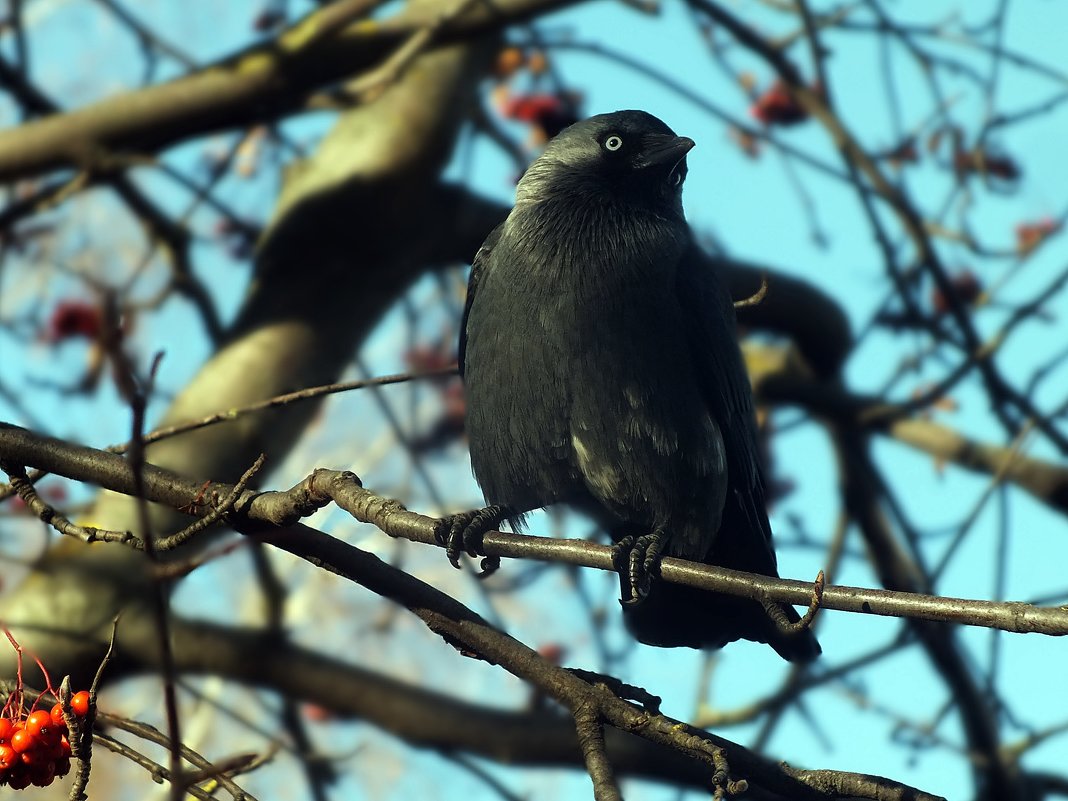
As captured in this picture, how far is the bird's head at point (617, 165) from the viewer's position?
4.26m

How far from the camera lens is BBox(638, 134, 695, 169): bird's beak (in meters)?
4.23

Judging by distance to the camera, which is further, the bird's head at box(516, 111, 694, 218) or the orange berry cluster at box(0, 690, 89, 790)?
the bird's head at box(516, 111, 694, 218)

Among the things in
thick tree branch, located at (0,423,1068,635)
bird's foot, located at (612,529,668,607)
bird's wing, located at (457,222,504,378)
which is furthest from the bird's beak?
thick tree branch, located at (0,423,1068,635)

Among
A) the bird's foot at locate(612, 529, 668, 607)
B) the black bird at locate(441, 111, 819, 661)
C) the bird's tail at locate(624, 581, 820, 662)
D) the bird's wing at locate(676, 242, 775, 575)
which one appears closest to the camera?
the bird's foot at locate(612, 529, 668, 607)

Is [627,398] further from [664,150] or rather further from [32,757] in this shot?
[32,757]

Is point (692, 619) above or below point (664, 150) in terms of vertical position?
below

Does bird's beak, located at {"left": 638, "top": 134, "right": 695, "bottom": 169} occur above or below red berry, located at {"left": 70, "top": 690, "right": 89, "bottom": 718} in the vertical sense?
above

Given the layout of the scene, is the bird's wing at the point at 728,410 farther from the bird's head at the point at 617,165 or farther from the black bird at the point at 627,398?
the bird's head at the point at 617,165

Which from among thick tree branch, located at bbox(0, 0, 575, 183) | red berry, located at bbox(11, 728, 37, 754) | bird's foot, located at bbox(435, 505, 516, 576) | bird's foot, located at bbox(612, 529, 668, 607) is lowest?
red berry, located at bbox(11, 728, 37, 754)

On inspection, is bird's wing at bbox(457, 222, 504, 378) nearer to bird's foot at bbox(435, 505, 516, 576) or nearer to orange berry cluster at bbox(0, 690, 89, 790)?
bird's foot at bbox(435, 505, 516, 576)

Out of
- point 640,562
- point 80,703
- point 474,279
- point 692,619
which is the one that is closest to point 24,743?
point 80,703

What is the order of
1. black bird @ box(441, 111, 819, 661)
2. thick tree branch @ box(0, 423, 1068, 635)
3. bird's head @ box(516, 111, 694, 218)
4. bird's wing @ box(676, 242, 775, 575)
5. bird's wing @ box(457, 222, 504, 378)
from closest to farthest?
thick tree branch @ box(0, 423, 1068, 635)
black bird @ box(441, 111, 819, 661)
bird's wing @ box(676, 242, 775, 575)
bird's wing @ box(457, 222, 504, 378)
bird's head @ box(516, 111, 694, 218)

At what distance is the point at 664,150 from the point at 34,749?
2.92 metres

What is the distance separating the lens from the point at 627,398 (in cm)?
363
